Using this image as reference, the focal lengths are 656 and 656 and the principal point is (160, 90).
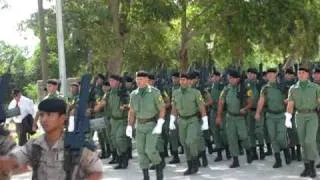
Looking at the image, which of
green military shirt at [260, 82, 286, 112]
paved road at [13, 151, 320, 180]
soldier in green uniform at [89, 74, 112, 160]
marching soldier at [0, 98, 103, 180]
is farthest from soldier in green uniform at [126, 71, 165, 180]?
marching soldier at [0, 98, 103, 180]

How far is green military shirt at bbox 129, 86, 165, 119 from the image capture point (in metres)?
9.59

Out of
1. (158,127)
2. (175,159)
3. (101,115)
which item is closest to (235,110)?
(175,159)

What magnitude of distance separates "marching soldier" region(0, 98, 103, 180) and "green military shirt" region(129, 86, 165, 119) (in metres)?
5.50

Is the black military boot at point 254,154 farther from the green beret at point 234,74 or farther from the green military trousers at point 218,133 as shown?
the green beret at point 234,74

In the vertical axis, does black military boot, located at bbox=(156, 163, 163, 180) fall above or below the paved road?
above

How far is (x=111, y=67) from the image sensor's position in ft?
63.0

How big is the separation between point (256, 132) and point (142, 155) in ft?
11.4

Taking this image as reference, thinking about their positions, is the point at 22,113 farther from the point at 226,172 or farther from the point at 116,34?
the point at 226,172

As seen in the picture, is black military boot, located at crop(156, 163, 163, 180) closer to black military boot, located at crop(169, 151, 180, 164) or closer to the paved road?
the paved road

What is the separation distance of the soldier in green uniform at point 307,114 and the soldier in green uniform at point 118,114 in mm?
3379

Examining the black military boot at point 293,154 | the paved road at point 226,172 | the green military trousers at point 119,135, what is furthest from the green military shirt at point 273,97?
the green military trousers at point 119,135

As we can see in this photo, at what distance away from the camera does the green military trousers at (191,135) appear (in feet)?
34.6

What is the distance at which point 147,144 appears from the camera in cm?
953

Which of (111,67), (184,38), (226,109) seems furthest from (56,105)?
(184,38)
